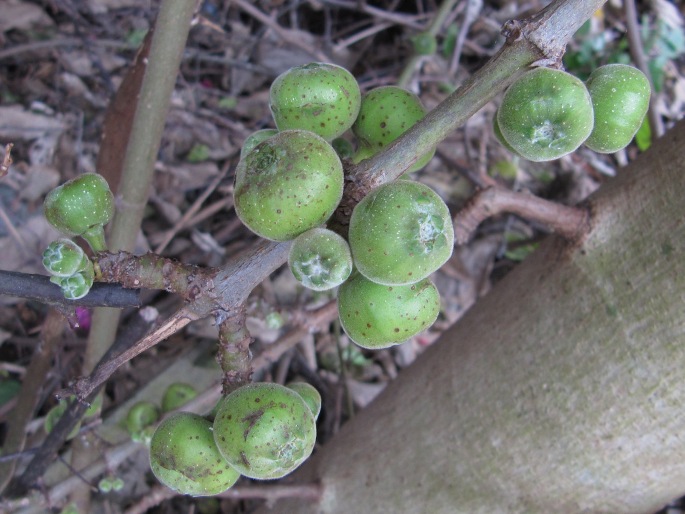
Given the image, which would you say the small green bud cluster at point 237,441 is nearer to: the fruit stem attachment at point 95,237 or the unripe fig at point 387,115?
the fruit stem attachment at point 95,237

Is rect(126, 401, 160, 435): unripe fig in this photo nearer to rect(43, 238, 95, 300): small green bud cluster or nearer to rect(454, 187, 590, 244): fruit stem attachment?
rect(43, 238, 95, 300): small green bud cluster

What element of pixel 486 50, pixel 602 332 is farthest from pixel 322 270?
pixel 486 50

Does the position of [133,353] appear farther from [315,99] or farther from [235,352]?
[315,99]

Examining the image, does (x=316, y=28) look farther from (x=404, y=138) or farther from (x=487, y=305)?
(x=404, y=138)

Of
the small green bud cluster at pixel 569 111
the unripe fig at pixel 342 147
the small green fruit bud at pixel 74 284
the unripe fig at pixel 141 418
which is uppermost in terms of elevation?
the small green bud cluster at pixel 569 111

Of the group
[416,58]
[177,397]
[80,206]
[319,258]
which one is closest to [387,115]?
[319,258]

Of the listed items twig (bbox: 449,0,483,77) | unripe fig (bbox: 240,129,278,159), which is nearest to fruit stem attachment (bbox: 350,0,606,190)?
unripe fig (bbox: 240,129,278,159)

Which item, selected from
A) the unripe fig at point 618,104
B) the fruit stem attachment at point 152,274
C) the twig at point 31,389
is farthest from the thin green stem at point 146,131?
the unripe fig at point 618,104
